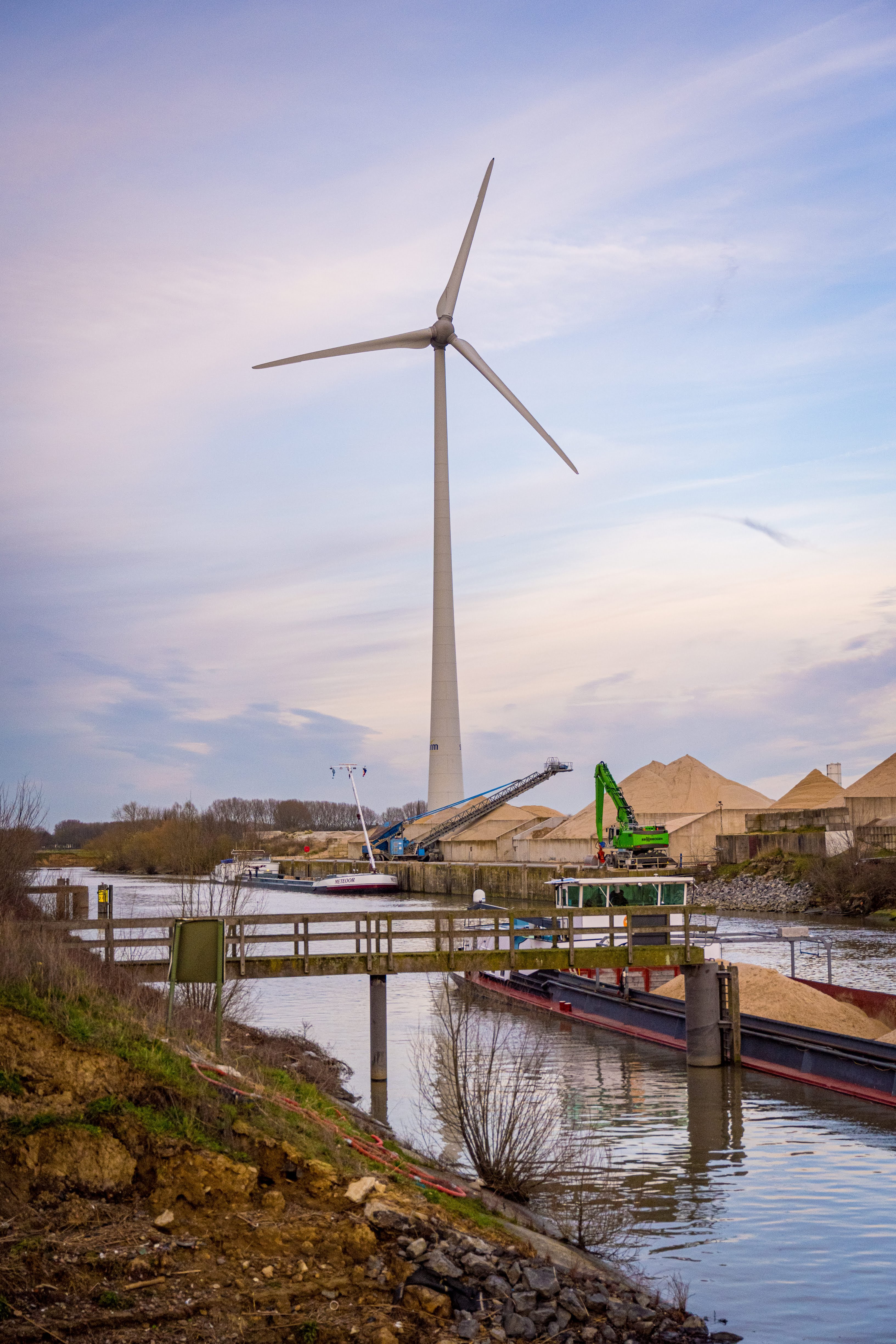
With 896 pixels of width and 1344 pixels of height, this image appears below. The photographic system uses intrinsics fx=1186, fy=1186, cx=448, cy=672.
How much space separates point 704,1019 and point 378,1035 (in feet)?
23.2

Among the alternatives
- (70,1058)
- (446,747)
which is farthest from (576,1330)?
(446,747)

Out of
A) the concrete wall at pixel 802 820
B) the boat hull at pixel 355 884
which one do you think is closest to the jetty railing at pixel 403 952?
the concrete wall at pixel 802 820

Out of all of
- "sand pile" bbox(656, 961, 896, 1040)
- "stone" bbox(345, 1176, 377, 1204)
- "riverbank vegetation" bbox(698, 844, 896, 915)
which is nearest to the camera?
"stone" bbox(345, 1176, 377, 1204)

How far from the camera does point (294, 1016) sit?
35719 millimetres

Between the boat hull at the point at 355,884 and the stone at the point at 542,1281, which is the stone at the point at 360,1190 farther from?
the boat hull at the point at 355,884

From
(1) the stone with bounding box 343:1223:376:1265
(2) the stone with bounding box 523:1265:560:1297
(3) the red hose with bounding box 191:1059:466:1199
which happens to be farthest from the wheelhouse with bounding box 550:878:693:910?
(1) the stone with bounding box 343:1223:376:1265

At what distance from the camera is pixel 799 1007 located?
28.4m

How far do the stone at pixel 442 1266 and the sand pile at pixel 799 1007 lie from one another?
61.4ft

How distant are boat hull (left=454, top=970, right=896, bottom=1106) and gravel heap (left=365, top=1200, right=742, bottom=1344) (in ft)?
42.5

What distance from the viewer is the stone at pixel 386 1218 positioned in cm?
1037

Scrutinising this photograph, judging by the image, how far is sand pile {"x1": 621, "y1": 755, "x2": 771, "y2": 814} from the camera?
118m

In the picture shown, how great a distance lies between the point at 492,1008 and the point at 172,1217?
24.6 metres

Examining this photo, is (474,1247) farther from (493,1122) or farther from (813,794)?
(813,794)

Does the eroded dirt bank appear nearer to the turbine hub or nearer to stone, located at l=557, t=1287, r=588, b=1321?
stone, located at l=557, t=1287, r=588, b=1321
